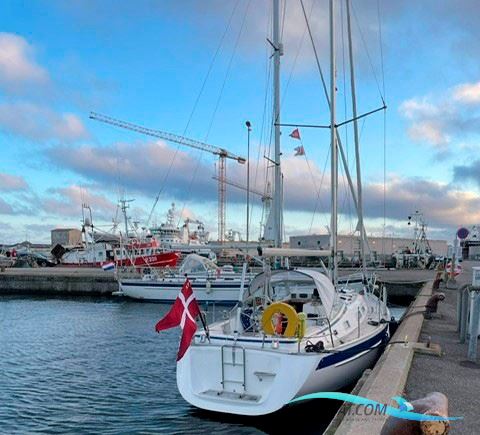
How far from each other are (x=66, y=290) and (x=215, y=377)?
119 feet

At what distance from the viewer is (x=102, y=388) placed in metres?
13.7

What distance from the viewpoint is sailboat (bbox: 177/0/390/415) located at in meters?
A: 9.73

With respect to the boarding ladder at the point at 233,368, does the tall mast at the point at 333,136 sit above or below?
above

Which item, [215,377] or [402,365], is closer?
[402,365]

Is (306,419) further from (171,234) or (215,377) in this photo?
(171,234)

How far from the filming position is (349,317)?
13.2 meters

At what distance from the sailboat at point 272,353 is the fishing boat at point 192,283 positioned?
67.1 ft

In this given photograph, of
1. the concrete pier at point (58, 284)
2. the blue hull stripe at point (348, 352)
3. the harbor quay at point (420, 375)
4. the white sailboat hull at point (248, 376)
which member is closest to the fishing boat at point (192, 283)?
the concrete pier at point (58, 284)

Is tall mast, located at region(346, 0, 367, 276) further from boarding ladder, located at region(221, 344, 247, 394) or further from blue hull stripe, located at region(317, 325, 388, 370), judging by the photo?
boarding ladder, located at region(221, 344, 247, 394)

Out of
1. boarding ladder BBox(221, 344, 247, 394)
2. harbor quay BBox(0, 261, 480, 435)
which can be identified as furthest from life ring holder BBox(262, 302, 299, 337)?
harbor quay BBox(0, 261, 480, 435)

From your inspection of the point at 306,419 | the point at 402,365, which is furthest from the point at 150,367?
the point at 402,365

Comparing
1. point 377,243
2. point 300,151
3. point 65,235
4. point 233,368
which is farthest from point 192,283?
point 65,235

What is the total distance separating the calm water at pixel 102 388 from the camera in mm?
10727

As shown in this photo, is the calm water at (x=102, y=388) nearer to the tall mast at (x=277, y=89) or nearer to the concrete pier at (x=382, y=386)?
the concrete pier at (x=382, y=386)
